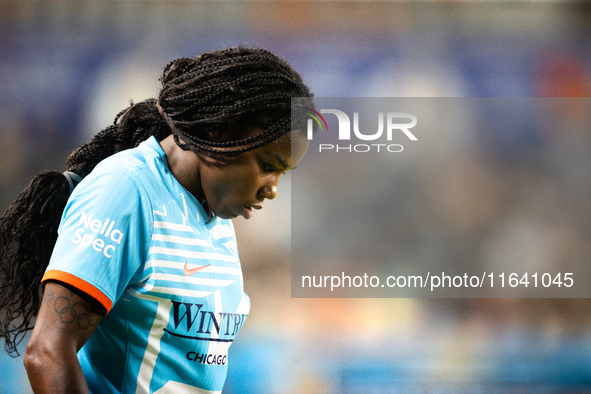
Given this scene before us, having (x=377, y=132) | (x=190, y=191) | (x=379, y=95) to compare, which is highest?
(x=379, y=95)

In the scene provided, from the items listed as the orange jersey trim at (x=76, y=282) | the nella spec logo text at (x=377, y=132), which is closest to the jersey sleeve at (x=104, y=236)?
the orange jersey trim at (x=76, y=282)

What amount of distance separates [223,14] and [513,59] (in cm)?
142

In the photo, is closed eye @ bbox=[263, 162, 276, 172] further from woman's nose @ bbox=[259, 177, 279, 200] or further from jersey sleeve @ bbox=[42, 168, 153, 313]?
jersey sleeve @ bbox=[42, 168, 153, 313]

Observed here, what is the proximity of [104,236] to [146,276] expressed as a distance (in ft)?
0.25

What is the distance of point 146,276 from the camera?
0.59 m

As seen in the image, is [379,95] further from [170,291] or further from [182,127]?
[170,291]

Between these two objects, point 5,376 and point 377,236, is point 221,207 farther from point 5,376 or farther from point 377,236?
point 5,376

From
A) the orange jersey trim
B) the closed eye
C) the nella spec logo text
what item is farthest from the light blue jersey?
the nella spec logo text

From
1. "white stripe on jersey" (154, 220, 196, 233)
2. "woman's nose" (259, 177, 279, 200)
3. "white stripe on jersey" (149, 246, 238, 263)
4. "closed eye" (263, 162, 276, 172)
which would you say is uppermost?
"closed eye" (263, 162, 276, 172)

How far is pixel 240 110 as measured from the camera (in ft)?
2.18

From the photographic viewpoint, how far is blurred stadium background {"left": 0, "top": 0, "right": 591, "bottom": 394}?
217 centimetres

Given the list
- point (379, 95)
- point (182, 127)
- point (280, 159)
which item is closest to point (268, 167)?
point (280, 159)

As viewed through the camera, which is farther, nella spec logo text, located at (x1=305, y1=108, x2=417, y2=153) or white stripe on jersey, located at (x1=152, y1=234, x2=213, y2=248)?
nella spec logo text, located at (x1=305, y1=108, x2=417, y2=153)

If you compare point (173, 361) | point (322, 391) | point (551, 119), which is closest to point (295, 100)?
point (173, 361)
